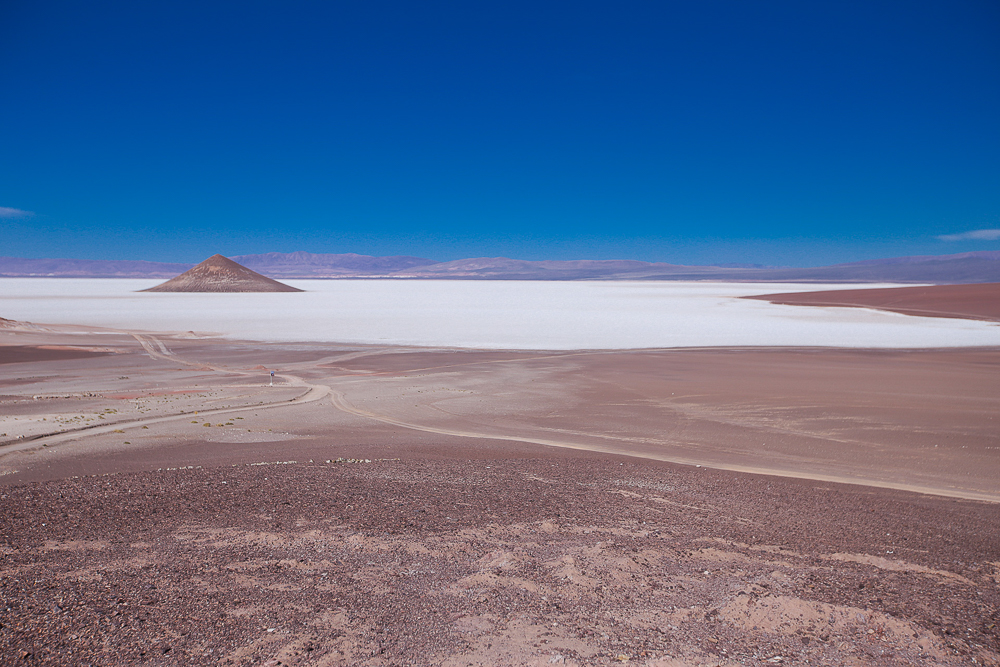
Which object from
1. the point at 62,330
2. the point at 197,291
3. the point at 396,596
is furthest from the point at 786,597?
the point at 197,291

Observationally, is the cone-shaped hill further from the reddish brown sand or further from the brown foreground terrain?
the brown foreground terrain

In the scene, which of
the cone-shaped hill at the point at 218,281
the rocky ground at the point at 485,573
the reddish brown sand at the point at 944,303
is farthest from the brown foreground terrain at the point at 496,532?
the cone-shaped hill at the point at 218,281

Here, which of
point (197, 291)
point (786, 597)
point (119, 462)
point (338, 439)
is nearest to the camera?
point (786, 597)

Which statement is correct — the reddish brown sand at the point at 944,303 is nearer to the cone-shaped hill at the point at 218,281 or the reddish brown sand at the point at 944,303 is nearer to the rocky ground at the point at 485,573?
the rocky ground at the point at 485,573

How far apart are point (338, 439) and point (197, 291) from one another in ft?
241

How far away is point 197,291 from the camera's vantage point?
74.1 meters

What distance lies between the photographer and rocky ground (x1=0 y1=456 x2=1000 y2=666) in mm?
3408

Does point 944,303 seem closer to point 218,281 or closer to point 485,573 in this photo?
point 485,573

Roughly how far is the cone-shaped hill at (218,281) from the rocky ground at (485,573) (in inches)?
2982

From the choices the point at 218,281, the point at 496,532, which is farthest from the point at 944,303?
the point at 218,281

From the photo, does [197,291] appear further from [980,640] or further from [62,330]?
[980,640]

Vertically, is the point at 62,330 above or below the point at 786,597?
above

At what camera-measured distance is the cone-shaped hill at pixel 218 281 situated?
247 ft

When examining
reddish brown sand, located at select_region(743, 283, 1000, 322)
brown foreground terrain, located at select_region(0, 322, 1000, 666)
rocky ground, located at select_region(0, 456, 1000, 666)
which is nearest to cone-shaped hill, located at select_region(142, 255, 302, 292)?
reddish brown sand, located at select_region(743, 283, 1000, 322)
